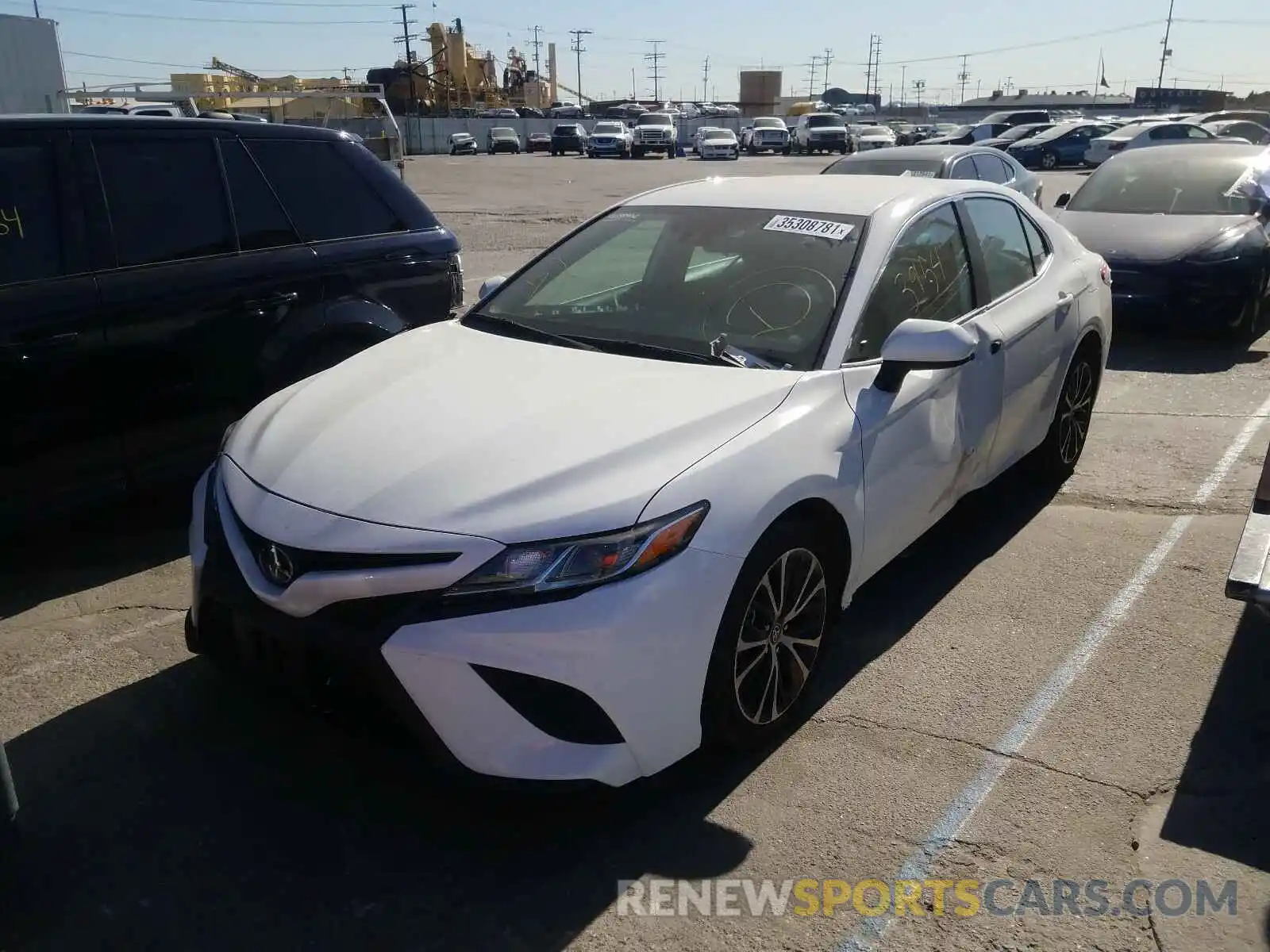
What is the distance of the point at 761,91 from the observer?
283 feet

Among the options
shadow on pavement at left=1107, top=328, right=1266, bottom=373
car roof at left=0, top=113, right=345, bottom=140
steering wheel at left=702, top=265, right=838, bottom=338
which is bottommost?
shadow on pavement at left=1107, top=328, right=1266, bottom=373

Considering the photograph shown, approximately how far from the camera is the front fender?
2.73m

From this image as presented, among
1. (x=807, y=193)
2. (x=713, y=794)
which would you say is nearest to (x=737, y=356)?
(x=807, y=193)

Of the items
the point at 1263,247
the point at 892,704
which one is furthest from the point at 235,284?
the point at 1263,247

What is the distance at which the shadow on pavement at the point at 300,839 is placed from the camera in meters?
2.51

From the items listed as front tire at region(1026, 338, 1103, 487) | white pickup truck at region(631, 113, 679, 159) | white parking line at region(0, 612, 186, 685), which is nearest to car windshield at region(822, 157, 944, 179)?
front tire at region(1026, 338, 1103, 487)

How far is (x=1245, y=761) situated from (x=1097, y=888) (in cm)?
85

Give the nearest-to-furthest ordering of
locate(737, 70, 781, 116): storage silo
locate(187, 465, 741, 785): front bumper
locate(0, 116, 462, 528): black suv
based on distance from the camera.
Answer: locate(187, 465, 741, 785): front bumper → locate(0, 116, 462, 528): black suv → locate(737, 70, 781, 116): storage silo

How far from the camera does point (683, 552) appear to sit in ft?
8.70

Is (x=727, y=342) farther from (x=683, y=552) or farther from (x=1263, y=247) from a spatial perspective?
(x=1263, y=247)

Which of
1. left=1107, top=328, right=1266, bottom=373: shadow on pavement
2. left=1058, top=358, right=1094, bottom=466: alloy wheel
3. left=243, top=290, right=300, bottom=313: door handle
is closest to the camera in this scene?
left=243, top=290, right=300, bottom=313: door handle

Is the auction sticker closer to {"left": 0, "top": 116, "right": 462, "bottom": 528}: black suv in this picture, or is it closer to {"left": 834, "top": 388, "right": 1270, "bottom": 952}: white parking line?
{"left": 834, "top": 388, "right": 1270, "bottom": 952}: white parking line

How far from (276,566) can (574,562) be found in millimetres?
779

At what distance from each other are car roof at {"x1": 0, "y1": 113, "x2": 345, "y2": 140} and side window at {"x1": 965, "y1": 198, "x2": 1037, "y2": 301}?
10.4 feet
